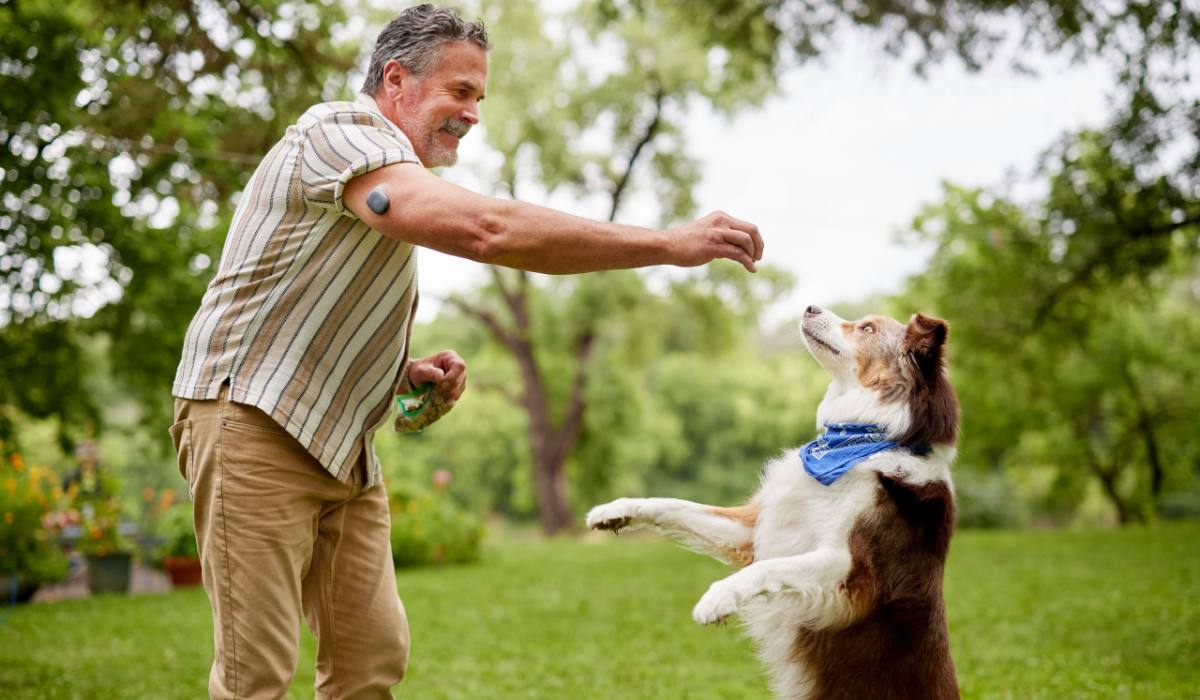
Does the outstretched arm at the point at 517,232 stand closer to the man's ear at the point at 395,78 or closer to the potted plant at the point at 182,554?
the man's ear at the point at 395,78

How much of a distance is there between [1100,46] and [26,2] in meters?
10.1

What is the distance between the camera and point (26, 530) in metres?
10.7

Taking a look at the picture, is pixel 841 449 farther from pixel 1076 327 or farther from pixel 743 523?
pixel 1076 327

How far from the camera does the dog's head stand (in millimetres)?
3449

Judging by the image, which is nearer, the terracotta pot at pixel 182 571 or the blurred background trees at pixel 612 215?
the blurred background trees at pixel 612 215

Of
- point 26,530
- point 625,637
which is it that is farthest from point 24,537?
point 625,637

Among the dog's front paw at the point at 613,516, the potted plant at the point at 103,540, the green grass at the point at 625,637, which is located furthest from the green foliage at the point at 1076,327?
the potted plant at the point at 103,540

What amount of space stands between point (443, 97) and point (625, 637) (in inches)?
251

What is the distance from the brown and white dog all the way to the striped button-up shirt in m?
1.08

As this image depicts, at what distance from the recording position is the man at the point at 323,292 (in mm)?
2469

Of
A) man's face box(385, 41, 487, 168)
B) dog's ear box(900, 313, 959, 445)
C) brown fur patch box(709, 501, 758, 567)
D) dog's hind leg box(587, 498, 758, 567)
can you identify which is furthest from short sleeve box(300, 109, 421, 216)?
dog's ear box(900, 313, 959, 445)

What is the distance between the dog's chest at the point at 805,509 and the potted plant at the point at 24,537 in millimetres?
9267

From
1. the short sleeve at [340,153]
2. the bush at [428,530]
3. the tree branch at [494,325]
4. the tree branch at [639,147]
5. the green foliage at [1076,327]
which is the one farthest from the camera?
the tree branch at [494,325]

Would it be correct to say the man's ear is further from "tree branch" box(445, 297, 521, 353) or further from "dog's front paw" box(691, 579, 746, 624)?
"tree branch" box(445, 297, 521, 353)
